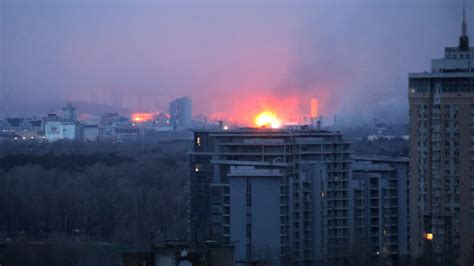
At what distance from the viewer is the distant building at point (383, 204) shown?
10531 millimetres

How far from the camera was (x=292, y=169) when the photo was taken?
1016 centimetres

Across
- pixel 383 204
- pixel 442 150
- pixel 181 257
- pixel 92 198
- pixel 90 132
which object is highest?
pixel 90 132

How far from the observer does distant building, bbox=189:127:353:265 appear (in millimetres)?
9688

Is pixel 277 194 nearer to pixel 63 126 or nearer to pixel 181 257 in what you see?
pixel 181 257

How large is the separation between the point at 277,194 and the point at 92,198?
472cm

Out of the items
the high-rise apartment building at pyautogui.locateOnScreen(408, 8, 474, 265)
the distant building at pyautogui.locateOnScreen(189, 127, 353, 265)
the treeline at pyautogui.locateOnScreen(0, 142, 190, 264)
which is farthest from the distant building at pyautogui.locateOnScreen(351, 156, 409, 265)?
the treeline at pyautogui.locateOnScreen(0, 142, 190, 264)

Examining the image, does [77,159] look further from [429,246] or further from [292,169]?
[429,246]

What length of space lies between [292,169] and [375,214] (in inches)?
38.3

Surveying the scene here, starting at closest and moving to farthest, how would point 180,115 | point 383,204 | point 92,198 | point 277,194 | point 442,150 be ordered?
point 277,194
point 442,150
point 383,204
point 92,198
point 180,115

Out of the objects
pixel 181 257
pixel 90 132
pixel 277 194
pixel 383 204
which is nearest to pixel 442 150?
pixel 383 204

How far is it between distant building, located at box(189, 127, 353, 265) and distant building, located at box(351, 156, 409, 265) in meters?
0.15

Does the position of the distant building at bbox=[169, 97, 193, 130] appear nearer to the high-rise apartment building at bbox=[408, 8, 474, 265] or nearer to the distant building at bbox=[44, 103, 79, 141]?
the distant building at bbox=[44, 103, 79, 141]

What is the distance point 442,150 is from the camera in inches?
397

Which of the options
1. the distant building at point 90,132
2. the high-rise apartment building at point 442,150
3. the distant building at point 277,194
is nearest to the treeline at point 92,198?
the distant building at point 277,194
